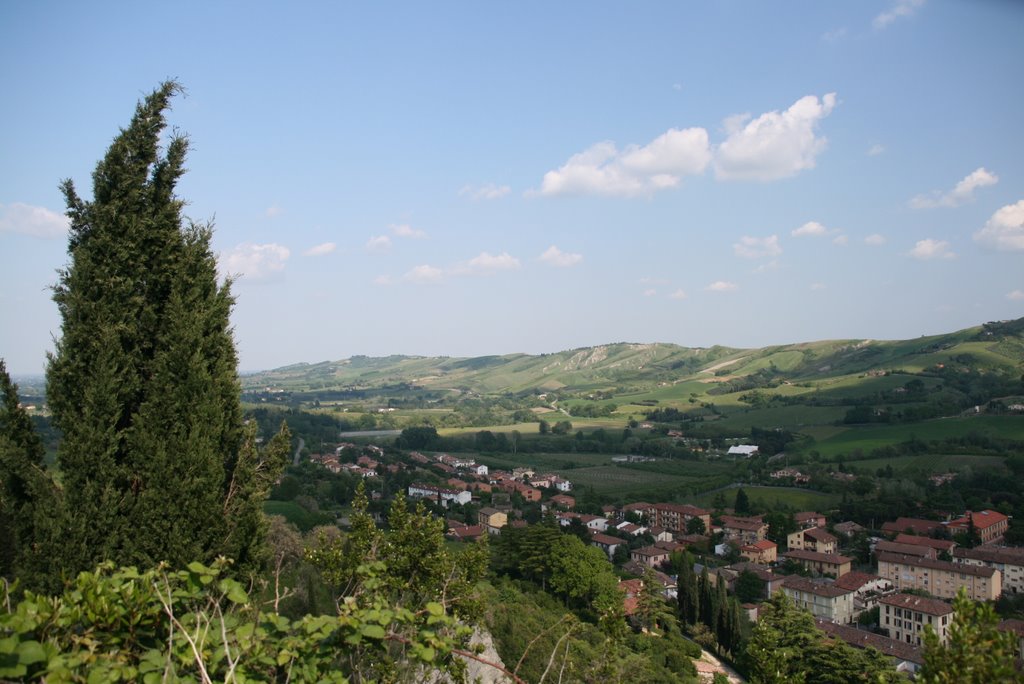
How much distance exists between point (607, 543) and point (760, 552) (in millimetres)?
11144

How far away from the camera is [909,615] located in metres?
32.1

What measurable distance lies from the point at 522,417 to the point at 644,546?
73.2 meters

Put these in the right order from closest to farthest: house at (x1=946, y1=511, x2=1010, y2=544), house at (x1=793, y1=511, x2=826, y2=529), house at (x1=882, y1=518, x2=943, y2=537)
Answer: house at (x1=946, y1=511, x2=1010, y2=544), house at (x1=882, y1=518, x2=943, y2=537), house at (x1=793, y1=511, x2=826, y2=529)

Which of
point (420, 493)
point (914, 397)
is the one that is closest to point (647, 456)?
point (420, 493)

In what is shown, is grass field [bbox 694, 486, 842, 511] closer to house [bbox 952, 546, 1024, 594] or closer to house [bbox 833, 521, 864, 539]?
house [bbox 833, 521, 864, 539]

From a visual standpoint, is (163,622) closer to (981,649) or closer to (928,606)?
(981,649)

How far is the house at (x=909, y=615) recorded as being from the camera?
30.7 m

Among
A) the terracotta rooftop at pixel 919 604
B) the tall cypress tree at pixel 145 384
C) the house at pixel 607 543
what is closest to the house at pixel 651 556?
the house at pixel 607 543

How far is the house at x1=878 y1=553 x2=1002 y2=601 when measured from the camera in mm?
37812

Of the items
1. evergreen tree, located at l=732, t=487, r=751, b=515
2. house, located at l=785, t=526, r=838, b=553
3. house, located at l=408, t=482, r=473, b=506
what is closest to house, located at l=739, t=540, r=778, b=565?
house, located at l=785, t=526, r=838, b=553

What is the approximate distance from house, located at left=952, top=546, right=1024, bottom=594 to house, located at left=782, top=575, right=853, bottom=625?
10980 millimetres

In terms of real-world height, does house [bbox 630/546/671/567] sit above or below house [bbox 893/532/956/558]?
above

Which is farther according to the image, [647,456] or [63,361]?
[647,456]

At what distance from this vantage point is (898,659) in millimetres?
25672
